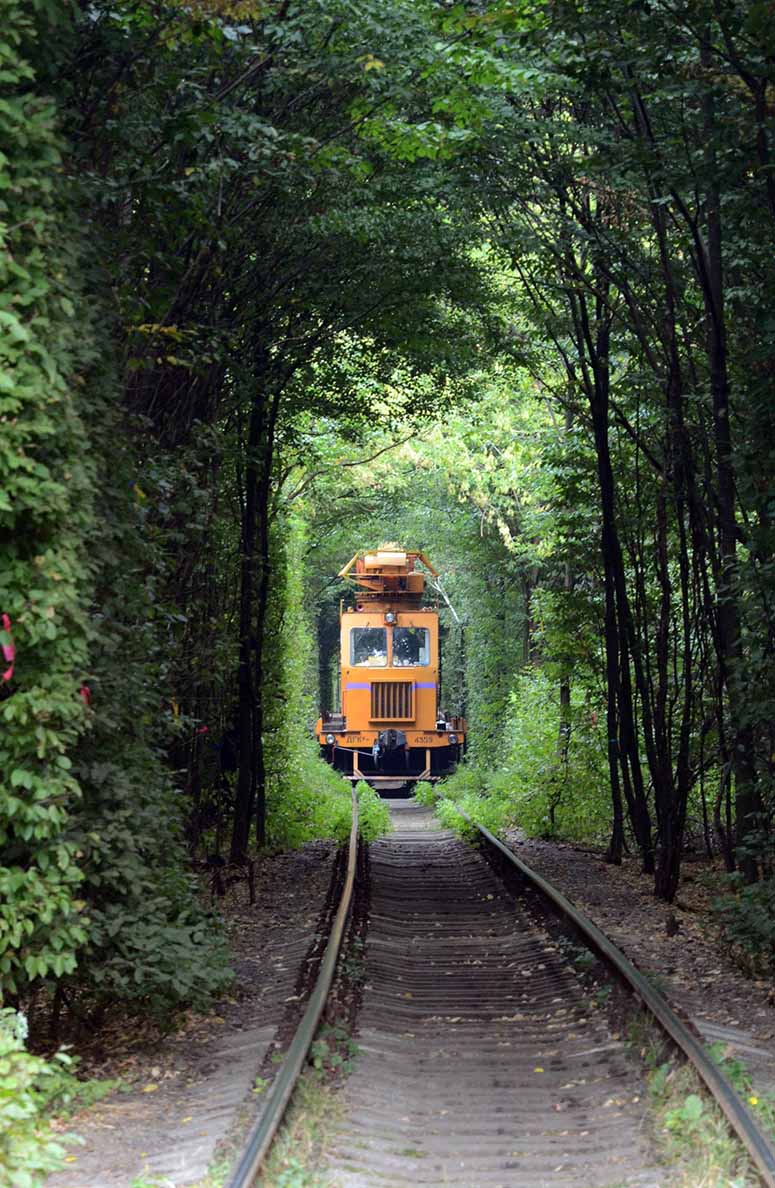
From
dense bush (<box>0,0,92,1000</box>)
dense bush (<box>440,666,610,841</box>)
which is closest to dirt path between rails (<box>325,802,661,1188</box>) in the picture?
dense bush (<box>0,0,92,1000</box>)

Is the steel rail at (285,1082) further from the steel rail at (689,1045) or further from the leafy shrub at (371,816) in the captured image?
the leafy shrub at (371,816)

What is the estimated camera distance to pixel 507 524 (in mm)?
31609

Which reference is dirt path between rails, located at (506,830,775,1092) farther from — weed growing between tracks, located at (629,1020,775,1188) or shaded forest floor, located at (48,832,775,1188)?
weed growing between tracks, located at (629,1020,775,1188)

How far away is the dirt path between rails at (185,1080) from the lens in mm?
5391

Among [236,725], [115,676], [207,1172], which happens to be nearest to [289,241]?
[115,676]

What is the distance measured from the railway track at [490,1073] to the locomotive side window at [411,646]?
65.6 feet

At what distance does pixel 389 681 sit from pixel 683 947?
21.4 m

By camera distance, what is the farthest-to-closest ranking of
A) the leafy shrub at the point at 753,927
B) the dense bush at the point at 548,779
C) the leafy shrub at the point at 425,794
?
the leafy shrub at the point at 425,794
the dense bush at the point at 548,779
the leafy shrub at the point at 753,927

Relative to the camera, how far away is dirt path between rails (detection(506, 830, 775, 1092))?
7.50m

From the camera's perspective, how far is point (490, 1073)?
280 inches

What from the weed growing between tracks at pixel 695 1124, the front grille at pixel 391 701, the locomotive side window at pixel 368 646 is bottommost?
the weed growing between tracks at pixel 695 1124

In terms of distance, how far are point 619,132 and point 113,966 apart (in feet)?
28.9

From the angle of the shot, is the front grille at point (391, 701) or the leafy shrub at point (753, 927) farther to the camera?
the front grille at point (391, 701)

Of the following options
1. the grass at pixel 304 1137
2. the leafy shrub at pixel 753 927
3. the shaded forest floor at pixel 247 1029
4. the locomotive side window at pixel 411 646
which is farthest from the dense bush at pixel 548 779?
the grass at pixel 304 1137
